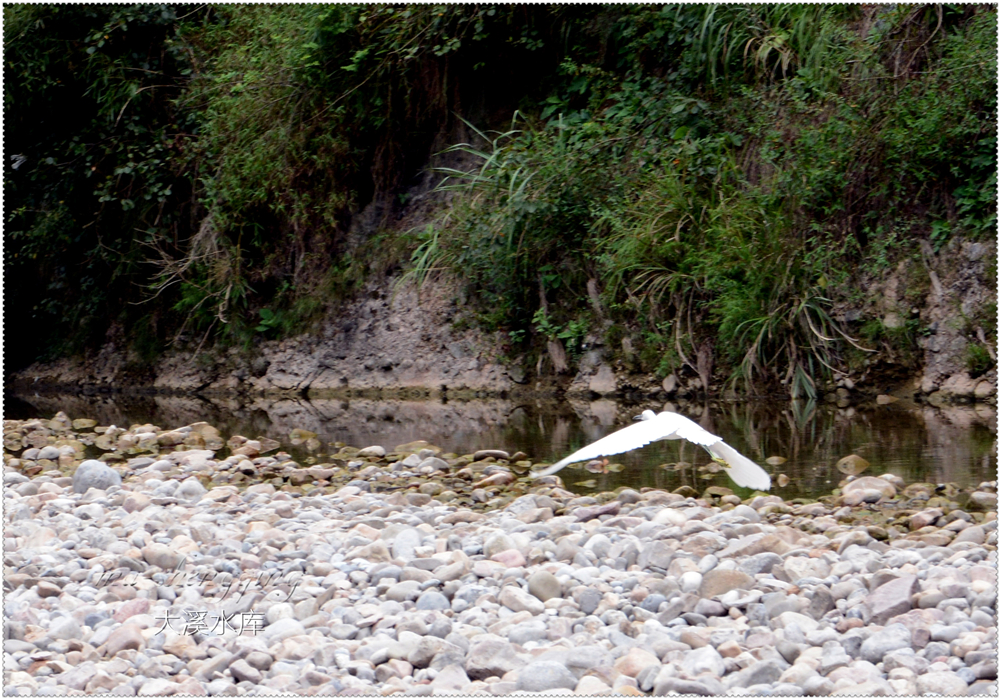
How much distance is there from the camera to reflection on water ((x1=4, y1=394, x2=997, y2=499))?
4.16 metres

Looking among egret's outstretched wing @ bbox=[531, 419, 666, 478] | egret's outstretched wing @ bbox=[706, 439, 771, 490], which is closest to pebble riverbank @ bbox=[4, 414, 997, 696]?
egret's outstretched wing @ bbox=[706, 439, 771, 490]

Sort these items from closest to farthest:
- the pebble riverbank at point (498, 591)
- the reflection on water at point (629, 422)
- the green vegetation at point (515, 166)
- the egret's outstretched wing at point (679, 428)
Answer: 1. the pebble riverbank at point (498, 591)
2. the egret's outstretched wing at point (679, 428)
3. the reflection on water at point (629, 422)
4. the green vegetation at point (515, 166)

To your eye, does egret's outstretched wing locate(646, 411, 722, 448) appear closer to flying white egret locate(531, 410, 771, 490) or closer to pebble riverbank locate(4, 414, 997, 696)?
flying white egret locate(531, 410, 771, 490)

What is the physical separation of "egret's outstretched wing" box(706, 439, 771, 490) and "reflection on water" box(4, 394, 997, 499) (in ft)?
2.33

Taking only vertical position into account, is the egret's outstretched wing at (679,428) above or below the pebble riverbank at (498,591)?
above

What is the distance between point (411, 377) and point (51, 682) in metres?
6.08

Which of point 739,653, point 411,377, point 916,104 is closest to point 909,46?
point 916,104

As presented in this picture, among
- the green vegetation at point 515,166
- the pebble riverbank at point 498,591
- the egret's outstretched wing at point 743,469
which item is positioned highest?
the green vegetation at point 515,166

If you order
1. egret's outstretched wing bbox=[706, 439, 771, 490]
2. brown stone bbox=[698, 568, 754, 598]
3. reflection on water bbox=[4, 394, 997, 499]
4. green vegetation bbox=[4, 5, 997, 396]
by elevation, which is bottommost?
reflection on water bbox=[4, 394, 997, 499]

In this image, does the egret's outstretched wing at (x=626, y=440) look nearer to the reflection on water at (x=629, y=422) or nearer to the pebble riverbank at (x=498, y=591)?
the pebble riverbank at (x=498, y=591)

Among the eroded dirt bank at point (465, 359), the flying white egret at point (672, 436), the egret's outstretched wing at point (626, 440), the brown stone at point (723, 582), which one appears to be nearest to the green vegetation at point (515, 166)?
the eroded dirt bank at point (465, 359)

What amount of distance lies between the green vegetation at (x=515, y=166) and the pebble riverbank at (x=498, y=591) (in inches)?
128

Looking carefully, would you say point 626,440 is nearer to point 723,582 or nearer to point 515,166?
point 723,582

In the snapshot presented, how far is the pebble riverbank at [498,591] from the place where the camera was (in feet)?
6.34
